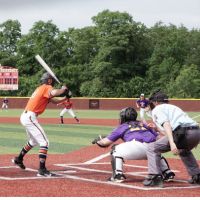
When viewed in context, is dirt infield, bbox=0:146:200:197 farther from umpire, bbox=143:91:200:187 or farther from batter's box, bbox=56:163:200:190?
umpire, bbox=143:91:200:187

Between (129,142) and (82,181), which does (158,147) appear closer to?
(129,142)

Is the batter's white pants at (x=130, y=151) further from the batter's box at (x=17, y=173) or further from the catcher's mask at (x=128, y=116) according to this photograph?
the batter's box at (x=17, y=173)

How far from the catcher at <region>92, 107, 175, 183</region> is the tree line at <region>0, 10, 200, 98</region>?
61.6 meters

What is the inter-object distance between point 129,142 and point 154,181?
2.93 ft

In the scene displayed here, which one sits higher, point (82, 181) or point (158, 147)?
point (158, 147)

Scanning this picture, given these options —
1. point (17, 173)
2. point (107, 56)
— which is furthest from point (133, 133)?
point (107, 56)

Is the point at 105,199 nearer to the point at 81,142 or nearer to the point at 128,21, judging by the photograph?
the point at 81,142

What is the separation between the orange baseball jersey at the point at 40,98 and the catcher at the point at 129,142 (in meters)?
1.44

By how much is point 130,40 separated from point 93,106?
96.0 feet

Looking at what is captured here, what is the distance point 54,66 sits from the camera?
78500mm

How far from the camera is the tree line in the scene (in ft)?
239

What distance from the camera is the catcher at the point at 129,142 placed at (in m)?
8.67

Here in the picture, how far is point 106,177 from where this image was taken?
927 cm

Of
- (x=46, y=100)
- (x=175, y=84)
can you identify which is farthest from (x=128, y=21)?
(x=46, y=100)
